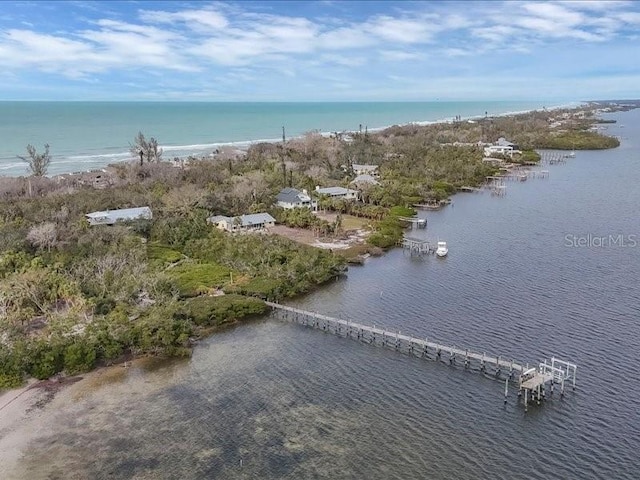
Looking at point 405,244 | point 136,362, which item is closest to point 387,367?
point 136,362

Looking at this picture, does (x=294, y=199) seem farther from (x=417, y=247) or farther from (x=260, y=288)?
(x=260, y=288)

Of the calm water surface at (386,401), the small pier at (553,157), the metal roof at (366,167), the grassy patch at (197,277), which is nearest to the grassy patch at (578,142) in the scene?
the small pier at (553,157)

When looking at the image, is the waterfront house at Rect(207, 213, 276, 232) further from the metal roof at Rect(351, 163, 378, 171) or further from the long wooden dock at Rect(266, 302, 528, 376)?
the metal roof at Rect(351, 163, 378, 171)

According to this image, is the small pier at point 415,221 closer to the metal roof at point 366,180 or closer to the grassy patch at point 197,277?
the metal roof at point 366,180

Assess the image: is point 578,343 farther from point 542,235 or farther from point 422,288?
point 542,235

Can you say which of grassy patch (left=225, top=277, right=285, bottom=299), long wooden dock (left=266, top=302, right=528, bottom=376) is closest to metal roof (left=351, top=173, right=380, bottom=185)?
grassy patch (left=225, top=277, right=285, bottom=299)

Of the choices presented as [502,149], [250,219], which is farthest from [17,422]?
[502,149]

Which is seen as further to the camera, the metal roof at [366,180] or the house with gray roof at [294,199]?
the metal roof at [366,180]
